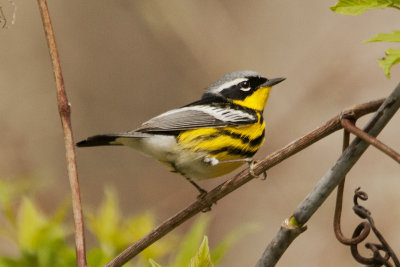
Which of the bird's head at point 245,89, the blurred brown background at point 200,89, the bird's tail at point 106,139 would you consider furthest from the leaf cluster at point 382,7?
the blurred brown background at point 200,89

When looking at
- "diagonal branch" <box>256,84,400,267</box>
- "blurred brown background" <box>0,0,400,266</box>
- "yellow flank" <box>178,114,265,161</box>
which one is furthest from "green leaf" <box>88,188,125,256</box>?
"blurred brown background" <box>0,0,400,266</box>

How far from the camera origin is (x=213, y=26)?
4223 millimetres

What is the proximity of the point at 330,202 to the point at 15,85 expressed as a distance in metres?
2.43

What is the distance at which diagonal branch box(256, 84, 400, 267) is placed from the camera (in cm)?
112

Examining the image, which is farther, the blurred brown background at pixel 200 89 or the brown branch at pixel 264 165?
the blurred brown background at pixel 200 89

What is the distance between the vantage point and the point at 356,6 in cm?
122

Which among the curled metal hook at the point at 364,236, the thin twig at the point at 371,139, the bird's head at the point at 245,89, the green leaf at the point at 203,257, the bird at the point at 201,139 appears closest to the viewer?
the thin twig at the point at 371,139

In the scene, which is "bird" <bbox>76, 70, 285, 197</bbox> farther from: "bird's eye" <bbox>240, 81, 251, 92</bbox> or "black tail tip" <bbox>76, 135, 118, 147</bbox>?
"bird's eye" <bbox>240, 81, 251, 92</bbox>

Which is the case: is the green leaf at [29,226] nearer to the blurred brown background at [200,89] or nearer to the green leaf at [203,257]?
the green leaf at [203,257]

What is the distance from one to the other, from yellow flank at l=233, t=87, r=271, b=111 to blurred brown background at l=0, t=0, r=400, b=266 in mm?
927

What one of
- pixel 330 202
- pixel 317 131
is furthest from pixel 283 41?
pixel 317 131

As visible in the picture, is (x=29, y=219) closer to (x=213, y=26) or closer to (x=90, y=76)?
(x=213, y=26)

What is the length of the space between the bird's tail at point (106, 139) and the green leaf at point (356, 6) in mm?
1075

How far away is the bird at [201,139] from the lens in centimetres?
261
